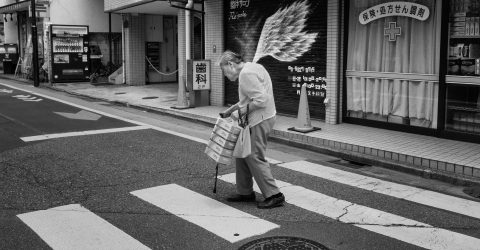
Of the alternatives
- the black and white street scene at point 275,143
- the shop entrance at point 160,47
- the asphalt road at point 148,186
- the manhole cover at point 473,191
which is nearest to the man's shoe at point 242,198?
the black and white street scene at point 275,143

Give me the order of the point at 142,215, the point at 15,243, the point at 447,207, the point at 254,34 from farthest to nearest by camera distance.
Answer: the point at 254,34, the point at 447,207, the point at 142,215, the point at 15,243

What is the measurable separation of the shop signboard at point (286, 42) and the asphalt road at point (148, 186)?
2.25 meters

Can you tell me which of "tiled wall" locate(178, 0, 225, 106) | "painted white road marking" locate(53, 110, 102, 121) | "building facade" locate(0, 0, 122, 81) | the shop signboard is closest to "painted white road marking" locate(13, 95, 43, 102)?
"painted white road marking" locate(53, 110, 102, 121)

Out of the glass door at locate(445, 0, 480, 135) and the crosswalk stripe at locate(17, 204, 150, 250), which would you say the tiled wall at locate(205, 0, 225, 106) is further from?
the crosswalk stripe at locate(17, 204, 150, 250)

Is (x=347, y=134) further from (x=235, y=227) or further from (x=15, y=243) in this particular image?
(x=15, y=243)

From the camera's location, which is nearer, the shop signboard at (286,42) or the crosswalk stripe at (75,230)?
the crosswalk stripe at (75,230)

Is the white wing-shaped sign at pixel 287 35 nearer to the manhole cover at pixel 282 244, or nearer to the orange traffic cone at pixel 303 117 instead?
the orange traffic cone at pixel 303 117

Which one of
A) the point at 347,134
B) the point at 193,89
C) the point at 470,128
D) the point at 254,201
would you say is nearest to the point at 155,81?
the point at 193,89

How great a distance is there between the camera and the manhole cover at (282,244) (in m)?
4.95

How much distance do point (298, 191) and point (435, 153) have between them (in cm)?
289

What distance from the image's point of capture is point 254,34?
44.4ft

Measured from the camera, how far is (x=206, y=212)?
5.96m

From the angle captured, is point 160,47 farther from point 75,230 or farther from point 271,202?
point 75,230

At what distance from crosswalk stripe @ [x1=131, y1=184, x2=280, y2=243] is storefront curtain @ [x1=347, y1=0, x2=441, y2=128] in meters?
5.32
